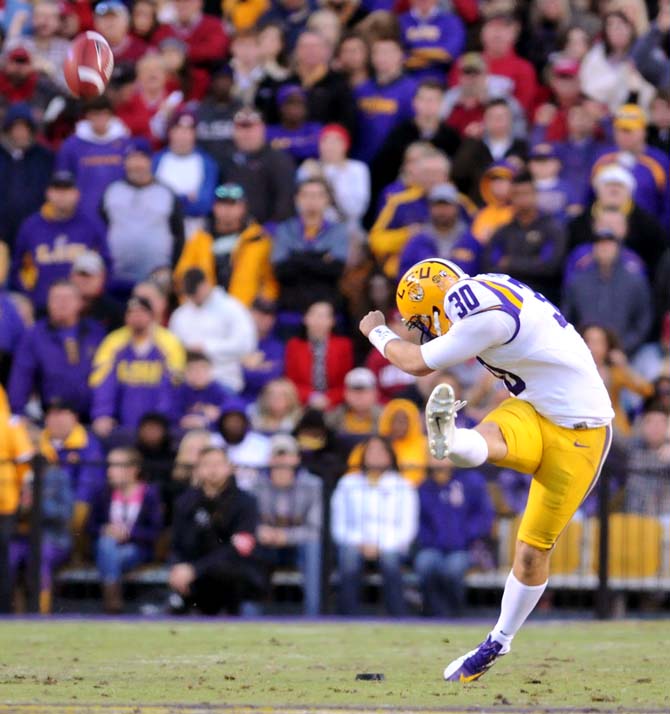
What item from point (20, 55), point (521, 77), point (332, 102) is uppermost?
point (20, 55)

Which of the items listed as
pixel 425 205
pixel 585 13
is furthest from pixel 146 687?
pixel 585 13

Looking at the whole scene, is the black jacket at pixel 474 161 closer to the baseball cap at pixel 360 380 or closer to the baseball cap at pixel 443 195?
the baseball cap at pixel 443 195

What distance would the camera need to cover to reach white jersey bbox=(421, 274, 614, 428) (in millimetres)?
8727

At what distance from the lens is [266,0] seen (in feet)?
65.0

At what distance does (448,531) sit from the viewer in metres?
13.5

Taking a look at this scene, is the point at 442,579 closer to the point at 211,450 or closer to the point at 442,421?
the point at 211,450

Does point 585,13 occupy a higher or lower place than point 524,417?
higher

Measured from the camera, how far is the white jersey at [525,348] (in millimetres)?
8727

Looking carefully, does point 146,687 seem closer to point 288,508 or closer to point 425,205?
point 288,508

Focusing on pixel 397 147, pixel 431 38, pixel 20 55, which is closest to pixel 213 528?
pixel 397 147

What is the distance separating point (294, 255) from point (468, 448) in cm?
796

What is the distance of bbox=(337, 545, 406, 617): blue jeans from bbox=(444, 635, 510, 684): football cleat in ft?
13.8

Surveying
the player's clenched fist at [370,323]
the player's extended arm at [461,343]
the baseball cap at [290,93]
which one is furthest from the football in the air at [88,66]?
the player's extended arm at [461,343]

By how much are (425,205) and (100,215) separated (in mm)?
3140
